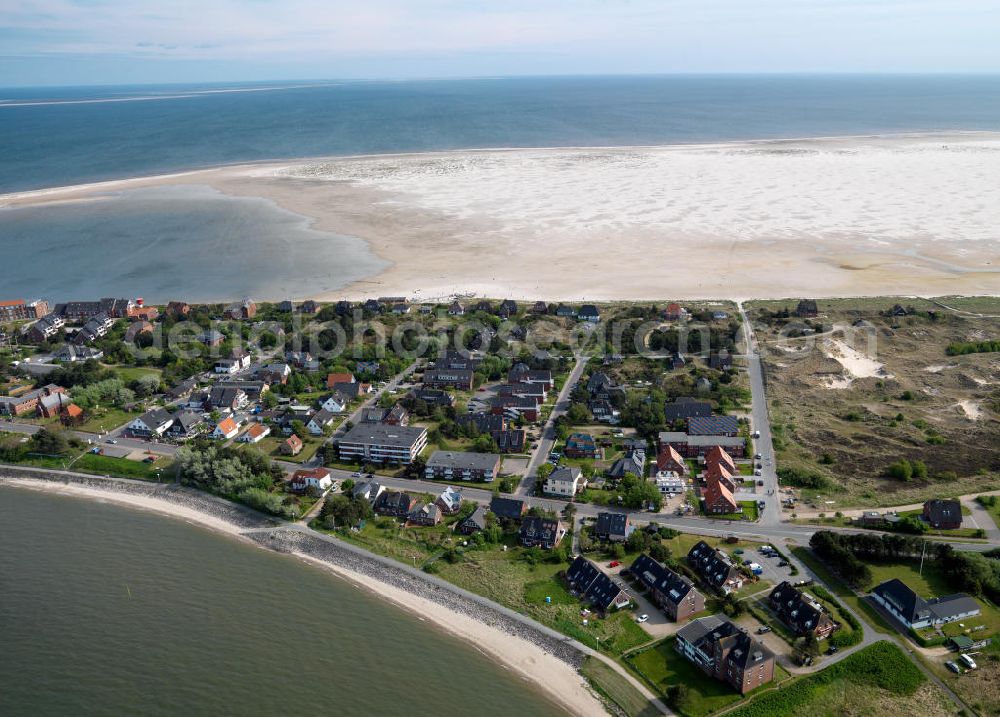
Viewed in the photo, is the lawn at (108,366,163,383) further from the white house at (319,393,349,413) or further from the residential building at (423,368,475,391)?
the residential building at (423,368,475,391)

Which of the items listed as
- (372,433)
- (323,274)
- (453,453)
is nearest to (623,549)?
(453,453)

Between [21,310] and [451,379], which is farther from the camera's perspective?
[21,310]

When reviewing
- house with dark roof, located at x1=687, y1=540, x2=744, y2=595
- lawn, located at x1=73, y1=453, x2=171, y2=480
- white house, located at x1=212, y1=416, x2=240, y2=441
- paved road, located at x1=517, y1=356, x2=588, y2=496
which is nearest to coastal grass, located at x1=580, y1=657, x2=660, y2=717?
house with dark roof, located at x1=687, y1=540, x2=744, y2=595

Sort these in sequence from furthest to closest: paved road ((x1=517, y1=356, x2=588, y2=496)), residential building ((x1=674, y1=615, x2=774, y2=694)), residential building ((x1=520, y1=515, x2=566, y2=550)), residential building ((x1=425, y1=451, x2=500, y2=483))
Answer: residential building ((x1=425, y1=451, x2=500, y2=483)) < paved road ((x1=517, y1=356, x2=588, y2=496)) < residential building ((x1=520, y1=515, x2=566, y2=550)) < residential building ((x1=674, y1=615, x2=774, y2=694))

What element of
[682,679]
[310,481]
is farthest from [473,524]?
[682,679]

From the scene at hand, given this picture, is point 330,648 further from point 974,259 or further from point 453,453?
point 974,259

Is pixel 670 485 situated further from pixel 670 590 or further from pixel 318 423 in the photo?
pixel 318 423
